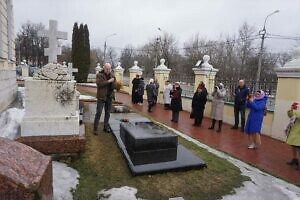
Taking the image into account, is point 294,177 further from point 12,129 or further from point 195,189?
point 12,129

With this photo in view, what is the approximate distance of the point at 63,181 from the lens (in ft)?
13.8

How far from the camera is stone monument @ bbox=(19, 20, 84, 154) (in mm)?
4867

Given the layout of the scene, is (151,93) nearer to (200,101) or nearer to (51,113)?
(200,101)

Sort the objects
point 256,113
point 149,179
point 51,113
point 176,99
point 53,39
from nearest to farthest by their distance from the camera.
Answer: point 149,179 → point 51,113 → point 53,39 → point 256,113 → point 176,99

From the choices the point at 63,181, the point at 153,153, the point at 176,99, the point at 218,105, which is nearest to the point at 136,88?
the point at 176,99

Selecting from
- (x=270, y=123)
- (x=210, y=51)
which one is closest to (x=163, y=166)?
(x=270, y=123)

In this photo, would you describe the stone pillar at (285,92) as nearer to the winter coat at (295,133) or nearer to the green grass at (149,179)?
the winter coat at (295,133)

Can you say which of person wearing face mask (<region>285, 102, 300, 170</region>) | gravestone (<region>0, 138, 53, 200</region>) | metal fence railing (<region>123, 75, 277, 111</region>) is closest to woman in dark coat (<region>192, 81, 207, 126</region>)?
metal fence railing (<region>123, 75, 277, 111</region>)

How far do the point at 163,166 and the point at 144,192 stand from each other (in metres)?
0.79

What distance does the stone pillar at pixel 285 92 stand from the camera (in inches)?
319

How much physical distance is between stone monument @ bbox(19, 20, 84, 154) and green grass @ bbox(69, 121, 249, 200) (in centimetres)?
40

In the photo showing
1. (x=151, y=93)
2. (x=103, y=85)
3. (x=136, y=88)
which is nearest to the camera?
(x=103, y=85)

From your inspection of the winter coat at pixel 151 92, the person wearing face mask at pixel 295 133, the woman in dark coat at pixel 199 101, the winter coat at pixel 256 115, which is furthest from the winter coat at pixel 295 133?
the winter coat at pixel 151 92

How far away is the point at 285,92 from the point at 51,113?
683cm
